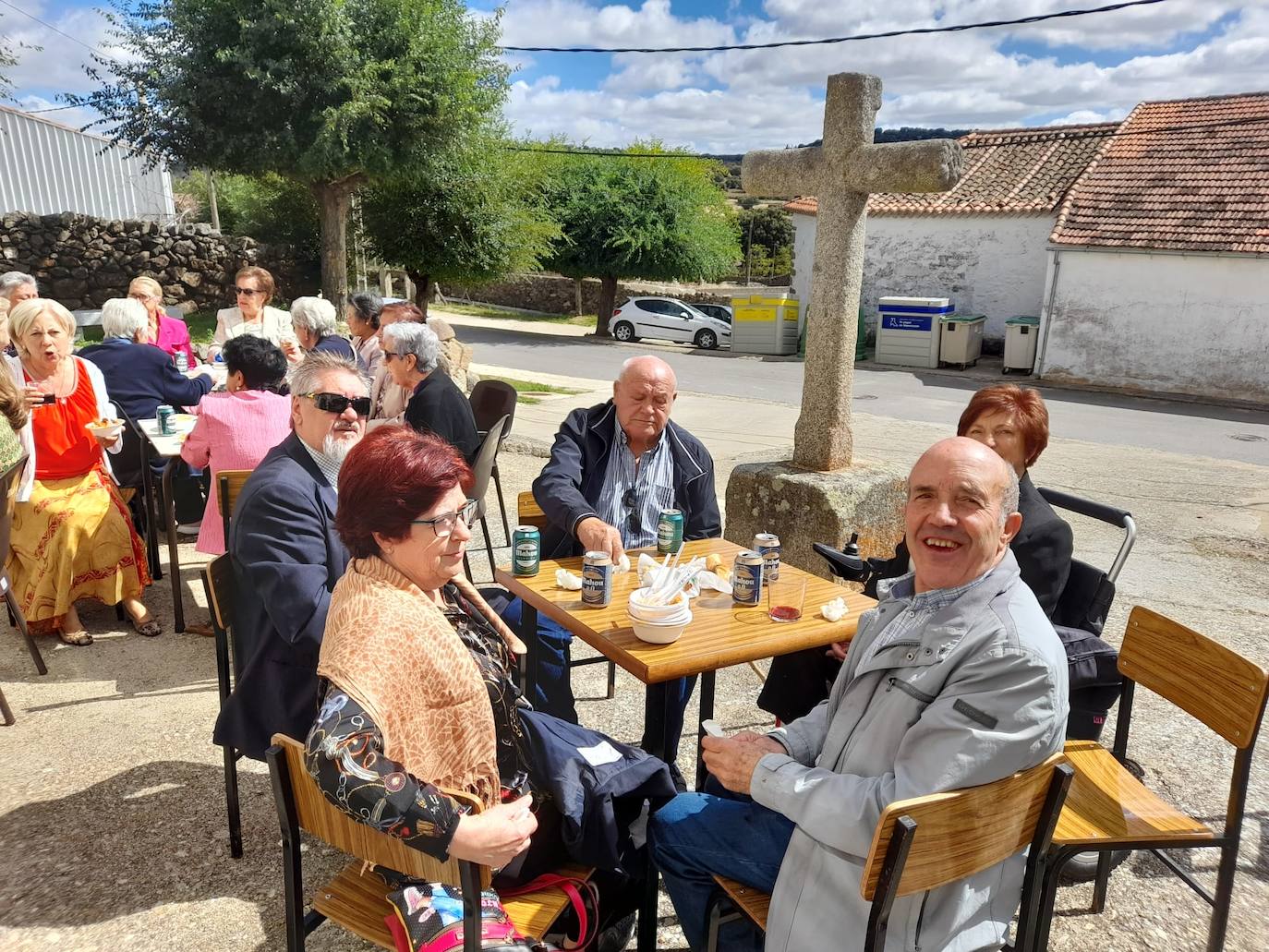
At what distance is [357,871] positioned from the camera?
2088 millimetres

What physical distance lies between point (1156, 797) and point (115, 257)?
19.9 m

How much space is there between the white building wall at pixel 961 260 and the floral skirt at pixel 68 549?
60.3 feet

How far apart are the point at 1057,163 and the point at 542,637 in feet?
72.9

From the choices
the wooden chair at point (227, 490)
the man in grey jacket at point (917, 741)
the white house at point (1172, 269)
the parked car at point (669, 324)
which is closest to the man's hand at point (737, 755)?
the man in grey jacket at point (917, 741)

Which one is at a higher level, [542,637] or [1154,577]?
[542,637]

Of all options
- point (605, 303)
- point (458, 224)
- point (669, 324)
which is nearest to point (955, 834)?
point (458, 224)

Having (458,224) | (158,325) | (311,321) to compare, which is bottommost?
(158,325)

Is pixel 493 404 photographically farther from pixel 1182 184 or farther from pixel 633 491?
pixel 1182 184

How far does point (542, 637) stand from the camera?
3529 millimetres

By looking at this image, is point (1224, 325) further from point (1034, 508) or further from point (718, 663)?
point (718, 663)

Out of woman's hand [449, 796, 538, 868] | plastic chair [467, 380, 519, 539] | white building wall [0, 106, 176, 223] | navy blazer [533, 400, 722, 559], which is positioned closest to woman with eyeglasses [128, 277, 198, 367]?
plastic chair [467, 380, 519, 539]

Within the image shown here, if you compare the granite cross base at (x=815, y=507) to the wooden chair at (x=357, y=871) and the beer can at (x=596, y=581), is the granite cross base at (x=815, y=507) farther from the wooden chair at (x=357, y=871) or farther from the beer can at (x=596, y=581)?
the wooden chair at (x=357, y=871)

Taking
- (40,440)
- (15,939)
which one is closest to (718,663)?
(15,939)

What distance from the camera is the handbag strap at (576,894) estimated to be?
82.6 inches
